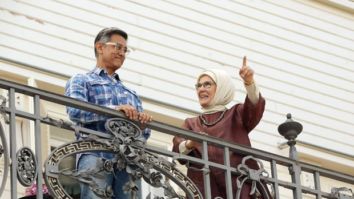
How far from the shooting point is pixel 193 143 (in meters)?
13.8

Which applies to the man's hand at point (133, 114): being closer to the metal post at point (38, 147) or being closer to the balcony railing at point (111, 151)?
the balcony railing at point (111, 151)

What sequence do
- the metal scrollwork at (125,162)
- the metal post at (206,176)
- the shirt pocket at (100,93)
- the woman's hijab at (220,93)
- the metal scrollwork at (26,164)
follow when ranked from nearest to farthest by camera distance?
the metal scrollwork at (26,164)
the metal scrollwork at (125,162)
the metal post at (206,176)
the shirt pocket at (100,93)
the woman's hijab at (220,93)

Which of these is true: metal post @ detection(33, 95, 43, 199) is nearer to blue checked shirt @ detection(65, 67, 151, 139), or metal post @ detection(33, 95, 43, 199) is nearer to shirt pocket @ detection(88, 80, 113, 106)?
blue checked shirt @ detection(65, 67, 151, 139)

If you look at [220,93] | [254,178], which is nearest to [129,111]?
[254,178]

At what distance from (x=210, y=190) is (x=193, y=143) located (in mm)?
461

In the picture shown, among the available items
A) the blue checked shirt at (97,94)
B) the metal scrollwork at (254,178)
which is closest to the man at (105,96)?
the blue checked shirt at (97,94)

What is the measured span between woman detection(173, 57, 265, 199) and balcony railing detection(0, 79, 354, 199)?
181 mm

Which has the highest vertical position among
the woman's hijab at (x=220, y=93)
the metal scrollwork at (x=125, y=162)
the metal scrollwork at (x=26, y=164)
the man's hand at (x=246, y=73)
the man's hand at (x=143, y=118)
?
the woman's hijab at (x=220, y=93)

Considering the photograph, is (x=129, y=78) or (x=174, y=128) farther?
(x=129, y=78)

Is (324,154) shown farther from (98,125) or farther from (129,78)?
(98,125)

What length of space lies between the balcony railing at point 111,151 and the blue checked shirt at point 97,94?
22 cm

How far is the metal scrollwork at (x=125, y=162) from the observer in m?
12.8

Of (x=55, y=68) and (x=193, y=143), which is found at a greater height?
(x=55, y=68)

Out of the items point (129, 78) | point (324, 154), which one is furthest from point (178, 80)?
point (324, 154)
